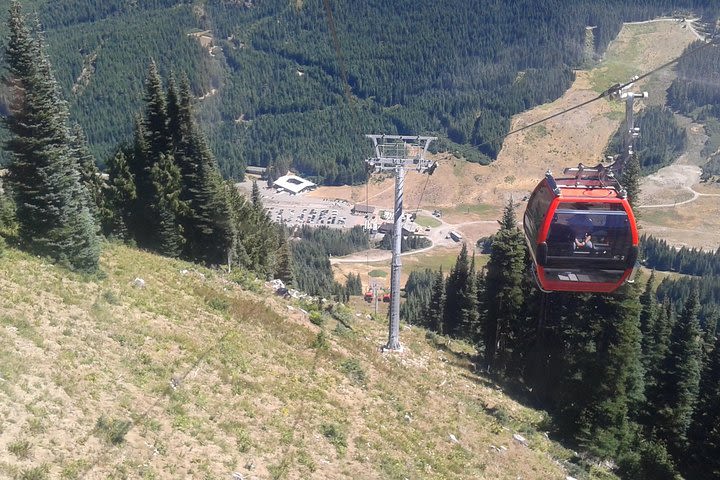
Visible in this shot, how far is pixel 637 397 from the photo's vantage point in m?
36.1

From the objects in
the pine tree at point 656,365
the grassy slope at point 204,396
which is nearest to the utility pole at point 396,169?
the grassy slope at point 204,396

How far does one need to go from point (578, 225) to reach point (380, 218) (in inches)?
4825

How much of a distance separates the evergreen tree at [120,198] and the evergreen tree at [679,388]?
3648 centimetres

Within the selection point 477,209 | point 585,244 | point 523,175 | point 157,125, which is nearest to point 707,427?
point 585,244

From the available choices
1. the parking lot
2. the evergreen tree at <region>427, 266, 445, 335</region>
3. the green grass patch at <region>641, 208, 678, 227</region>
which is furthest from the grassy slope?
the green grass patch at <region>641, 208, 678, 227</region>

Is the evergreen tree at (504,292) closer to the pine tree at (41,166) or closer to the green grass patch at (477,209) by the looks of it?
the pine tree at (41,166)

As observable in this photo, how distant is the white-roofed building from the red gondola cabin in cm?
13700

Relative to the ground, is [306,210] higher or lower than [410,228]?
higher

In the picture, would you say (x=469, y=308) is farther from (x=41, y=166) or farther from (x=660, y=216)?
(x=660, y=216)

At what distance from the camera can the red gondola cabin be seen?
18672 millimetres

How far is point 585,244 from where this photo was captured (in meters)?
19.2

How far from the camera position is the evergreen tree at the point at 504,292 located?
40562 millimetres

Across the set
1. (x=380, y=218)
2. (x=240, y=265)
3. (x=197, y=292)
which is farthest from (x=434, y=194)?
(x=197, y=292)

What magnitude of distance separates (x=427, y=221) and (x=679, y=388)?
10576cm
